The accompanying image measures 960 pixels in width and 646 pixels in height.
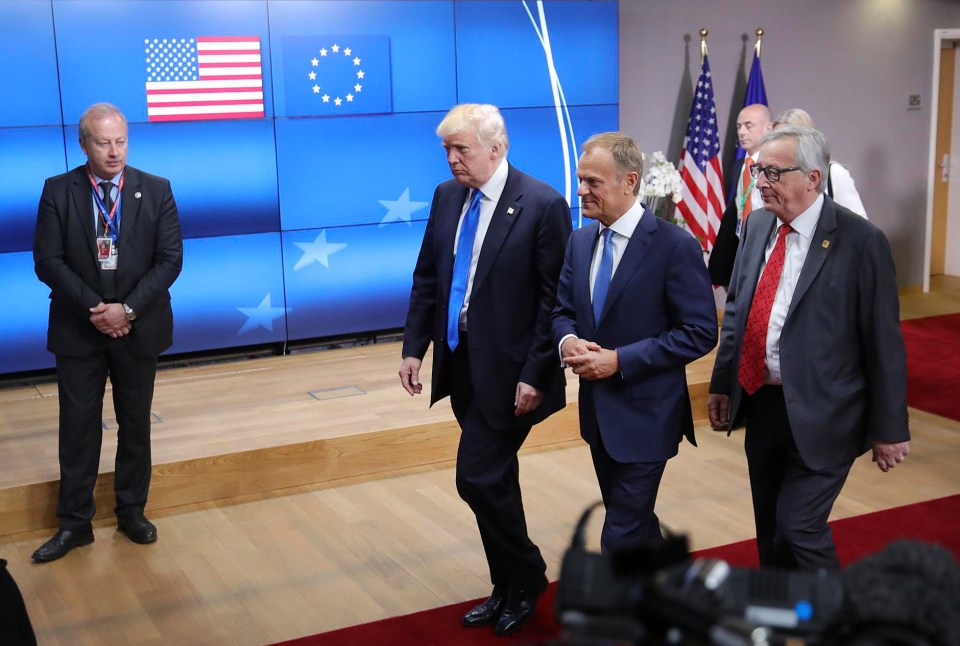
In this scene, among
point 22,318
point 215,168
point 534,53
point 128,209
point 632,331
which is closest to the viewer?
point 632,331

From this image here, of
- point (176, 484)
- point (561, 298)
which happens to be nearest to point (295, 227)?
point (176, 484)

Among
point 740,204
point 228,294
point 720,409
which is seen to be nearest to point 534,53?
point 740,204

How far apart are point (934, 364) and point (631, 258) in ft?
15.6

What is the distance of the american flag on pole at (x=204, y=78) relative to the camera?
6574mm

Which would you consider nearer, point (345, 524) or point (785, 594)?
point (785, 594)

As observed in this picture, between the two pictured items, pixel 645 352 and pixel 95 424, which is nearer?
pixel 645 352

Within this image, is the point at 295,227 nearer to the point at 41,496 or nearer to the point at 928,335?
the point at 41,496

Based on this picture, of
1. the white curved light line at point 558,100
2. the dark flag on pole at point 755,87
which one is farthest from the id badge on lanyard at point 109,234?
the dark flag on pole at point 755,87

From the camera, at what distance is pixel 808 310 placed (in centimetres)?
293

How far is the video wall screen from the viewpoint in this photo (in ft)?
20.8

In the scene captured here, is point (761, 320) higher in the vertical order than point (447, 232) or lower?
lower

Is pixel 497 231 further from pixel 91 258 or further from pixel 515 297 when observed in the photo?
pixel 91 258

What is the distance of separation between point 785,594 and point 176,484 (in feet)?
13.3

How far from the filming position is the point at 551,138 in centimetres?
769
